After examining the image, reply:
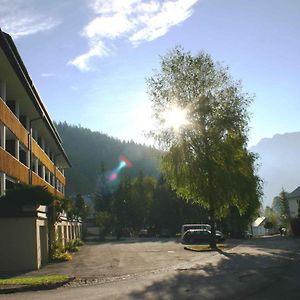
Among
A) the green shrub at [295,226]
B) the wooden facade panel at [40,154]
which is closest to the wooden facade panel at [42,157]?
the wooden facade panel at [40,154]

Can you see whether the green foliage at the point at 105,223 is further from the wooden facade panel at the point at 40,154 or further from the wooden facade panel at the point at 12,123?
the wooden facade panel at the point at 12,123

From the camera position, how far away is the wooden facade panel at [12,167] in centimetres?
2567

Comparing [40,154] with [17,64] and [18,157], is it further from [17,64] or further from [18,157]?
[17,64]

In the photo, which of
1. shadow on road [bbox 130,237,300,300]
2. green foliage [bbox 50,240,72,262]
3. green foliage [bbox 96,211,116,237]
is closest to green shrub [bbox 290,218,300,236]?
green foliage [bbox 50,240,72,262]

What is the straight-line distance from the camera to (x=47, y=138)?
4562 cm

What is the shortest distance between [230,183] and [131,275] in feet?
57.5

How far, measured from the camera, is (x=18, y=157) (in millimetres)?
30500

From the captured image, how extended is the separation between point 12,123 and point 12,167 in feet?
8.40

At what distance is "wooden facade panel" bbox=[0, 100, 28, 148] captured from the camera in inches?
1015

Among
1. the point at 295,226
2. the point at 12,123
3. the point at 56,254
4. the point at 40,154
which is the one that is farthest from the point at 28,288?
the point at 295,226

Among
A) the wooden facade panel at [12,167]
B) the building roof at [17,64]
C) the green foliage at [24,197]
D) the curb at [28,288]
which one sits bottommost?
→ the curb at [28,288]

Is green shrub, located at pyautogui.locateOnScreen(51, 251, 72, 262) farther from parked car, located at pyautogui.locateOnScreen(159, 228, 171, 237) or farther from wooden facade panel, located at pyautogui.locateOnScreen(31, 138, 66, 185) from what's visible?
parked car, located at pyautogui.locateOnScreen(159, 228, 171, 237)

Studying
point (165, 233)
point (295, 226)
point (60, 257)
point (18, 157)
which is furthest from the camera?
point (165, 233)

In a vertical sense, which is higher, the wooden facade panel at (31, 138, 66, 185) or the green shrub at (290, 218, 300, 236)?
the wooden facade panel at (31, 138, 66, 185)
